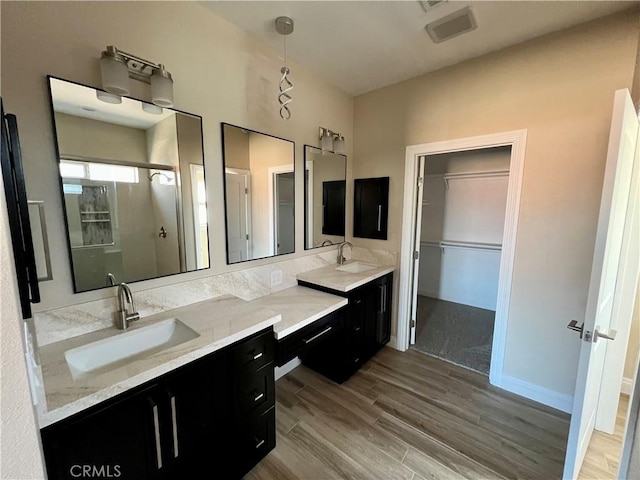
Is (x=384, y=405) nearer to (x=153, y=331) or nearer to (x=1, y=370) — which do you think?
(x=153, y=331)

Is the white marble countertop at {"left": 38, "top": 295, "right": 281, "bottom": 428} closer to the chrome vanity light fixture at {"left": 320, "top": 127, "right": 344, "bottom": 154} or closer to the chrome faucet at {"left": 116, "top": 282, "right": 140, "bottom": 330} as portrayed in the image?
the chrome faucet at {"left": 116, "top": 282, "right": 140, "bottom": 330}

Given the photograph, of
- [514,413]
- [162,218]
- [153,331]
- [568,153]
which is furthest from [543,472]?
[162,218]

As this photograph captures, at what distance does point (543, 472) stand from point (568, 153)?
2.00 metres

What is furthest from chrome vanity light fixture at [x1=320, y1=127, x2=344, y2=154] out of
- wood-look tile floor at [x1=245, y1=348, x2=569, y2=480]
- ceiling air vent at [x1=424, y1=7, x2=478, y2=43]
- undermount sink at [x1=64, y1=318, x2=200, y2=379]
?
wood-look tile floor at [x1=245, y1=348, x2=569, y2=480]

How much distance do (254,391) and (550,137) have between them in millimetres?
2555

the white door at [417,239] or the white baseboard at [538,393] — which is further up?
the white door at [417,239]

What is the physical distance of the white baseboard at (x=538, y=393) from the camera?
198 centimetres

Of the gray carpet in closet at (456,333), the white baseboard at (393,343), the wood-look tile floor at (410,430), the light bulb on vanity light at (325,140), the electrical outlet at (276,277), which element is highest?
the light bulb on vanity light at (325,140)

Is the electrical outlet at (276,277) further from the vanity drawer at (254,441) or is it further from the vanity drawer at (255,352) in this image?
the vanity drawer at (254,441)

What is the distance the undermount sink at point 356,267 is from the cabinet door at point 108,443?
1.87 metres

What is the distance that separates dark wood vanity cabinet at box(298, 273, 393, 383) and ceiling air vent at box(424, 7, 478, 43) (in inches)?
75.0

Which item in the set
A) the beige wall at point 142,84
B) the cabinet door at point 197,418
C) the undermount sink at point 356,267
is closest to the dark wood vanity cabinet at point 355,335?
the undermount sink at point 356,267

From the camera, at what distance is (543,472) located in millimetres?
1539

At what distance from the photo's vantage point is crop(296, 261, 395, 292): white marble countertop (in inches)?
84.2
